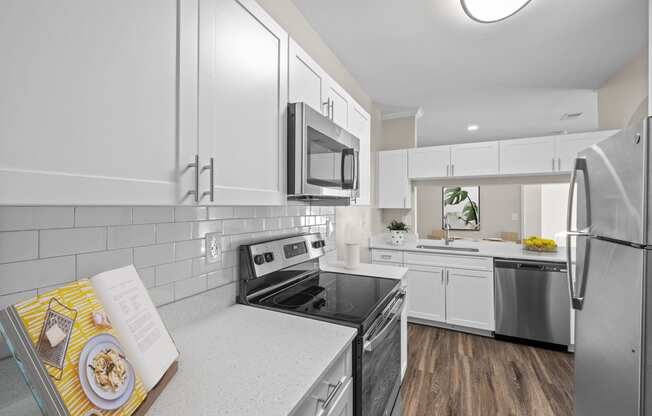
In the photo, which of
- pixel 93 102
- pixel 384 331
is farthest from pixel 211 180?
pixel 384 331

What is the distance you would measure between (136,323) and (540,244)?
357 centimetres

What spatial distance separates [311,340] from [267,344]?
0.16m

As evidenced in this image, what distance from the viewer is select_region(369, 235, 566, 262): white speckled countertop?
116 inches

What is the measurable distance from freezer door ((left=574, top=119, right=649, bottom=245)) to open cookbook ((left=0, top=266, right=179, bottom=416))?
1.64 metres

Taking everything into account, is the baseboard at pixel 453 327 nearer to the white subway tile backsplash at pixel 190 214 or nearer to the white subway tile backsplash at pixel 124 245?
the white subway tile backsplash at pixel 124 245

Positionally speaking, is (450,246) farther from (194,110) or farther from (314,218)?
(194,110)

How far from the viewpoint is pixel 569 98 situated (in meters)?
3.32

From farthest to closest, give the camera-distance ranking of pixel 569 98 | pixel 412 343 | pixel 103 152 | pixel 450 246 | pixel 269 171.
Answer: pixel 450 246 → pixel 569 98 → pixel 412 343 → pixel 269 171 → pixel 103 152

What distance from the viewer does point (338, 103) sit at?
1858 millimetres

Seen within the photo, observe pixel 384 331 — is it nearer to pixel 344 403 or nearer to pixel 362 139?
pixel 344 403

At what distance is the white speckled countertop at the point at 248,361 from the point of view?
29.0 inches

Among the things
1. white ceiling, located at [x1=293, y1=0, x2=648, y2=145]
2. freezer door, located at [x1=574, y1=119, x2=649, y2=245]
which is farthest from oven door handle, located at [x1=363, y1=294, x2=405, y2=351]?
white ceiling, located at [x1=293, y1=0, x2=648, y2=145]

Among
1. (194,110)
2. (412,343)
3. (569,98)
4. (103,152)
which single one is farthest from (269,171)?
(569,98)

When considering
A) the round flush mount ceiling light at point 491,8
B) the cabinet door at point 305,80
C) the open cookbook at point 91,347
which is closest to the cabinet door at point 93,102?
the open cookbook at point 91,347
